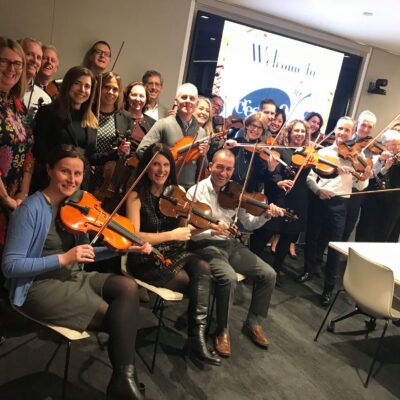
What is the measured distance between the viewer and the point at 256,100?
477 centimetres

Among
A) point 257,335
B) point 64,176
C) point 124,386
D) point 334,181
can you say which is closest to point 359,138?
point 334,181

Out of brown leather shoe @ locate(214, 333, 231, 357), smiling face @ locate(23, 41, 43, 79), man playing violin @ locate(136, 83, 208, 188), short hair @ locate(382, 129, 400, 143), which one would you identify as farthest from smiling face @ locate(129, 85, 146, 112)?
short hair @ locate(382, 129, 400, 143)

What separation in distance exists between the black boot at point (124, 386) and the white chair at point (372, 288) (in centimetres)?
146

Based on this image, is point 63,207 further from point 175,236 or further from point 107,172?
point 107,172

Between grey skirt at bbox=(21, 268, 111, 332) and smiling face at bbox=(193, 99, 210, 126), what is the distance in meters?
1.91

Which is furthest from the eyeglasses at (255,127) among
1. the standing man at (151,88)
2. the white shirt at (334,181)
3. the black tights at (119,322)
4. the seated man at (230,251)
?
the black tights at (119,322)

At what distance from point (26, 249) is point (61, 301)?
26 cm

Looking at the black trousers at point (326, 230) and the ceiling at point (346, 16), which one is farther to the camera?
the ceiling at point (346, 16)

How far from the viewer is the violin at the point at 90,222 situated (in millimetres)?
1778

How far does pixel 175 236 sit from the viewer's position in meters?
2.21

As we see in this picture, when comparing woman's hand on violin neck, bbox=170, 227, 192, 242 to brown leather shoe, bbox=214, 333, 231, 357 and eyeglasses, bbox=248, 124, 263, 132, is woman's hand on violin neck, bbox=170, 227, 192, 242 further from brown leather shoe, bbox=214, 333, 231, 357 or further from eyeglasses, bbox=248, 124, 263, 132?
eyeglasses, bbox=248, 124, 263, 132

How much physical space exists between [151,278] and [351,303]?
7.02 ft

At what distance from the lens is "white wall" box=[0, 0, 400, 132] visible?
3461 millimetres

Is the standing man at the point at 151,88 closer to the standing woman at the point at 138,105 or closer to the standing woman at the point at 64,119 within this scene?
the standing woman at the point at 138,105
